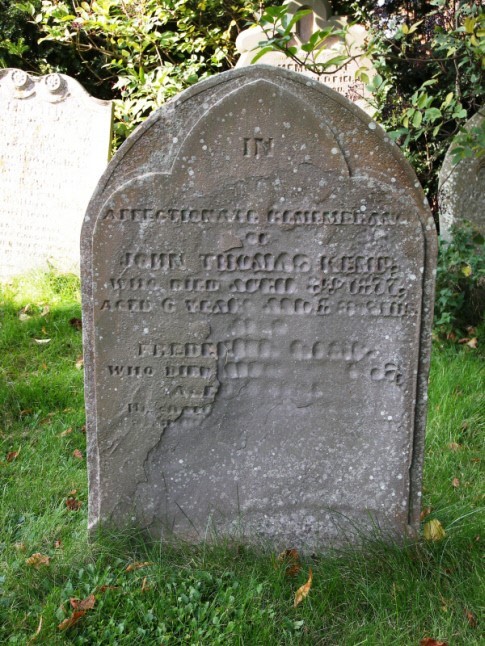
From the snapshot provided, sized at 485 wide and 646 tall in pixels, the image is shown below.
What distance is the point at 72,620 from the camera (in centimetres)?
208

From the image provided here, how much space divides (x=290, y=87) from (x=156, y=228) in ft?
2.31

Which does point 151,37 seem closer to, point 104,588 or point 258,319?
point 258,319

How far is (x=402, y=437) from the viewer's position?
252 centimetres

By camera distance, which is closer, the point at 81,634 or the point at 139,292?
the point at 81,634

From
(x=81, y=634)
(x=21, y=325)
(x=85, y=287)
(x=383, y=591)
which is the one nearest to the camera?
(x=81, y=634)

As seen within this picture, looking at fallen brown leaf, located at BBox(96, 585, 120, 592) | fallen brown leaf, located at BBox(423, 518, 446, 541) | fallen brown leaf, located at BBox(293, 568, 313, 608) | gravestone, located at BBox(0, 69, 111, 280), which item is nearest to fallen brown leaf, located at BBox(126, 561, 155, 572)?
fallen brown leaf, located at BBox(96, 585, 120, 592)

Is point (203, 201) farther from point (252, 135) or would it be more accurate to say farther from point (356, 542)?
point (356, 542)

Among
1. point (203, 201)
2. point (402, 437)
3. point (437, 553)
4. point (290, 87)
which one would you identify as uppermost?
point (290, 87)

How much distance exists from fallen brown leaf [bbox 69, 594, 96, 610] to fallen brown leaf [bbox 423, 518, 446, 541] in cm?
129

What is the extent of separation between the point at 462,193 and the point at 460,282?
0.77 metres

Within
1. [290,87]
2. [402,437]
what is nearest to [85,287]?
[290,87]

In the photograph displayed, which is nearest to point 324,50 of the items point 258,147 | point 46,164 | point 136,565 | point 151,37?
point 151,37

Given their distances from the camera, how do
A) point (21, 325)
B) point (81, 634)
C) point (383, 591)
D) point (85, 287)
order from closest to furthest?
point (81, 634) → point (383, 591) → point (85, 287) → point (21, 325)

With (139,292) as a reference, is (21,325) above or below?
below
